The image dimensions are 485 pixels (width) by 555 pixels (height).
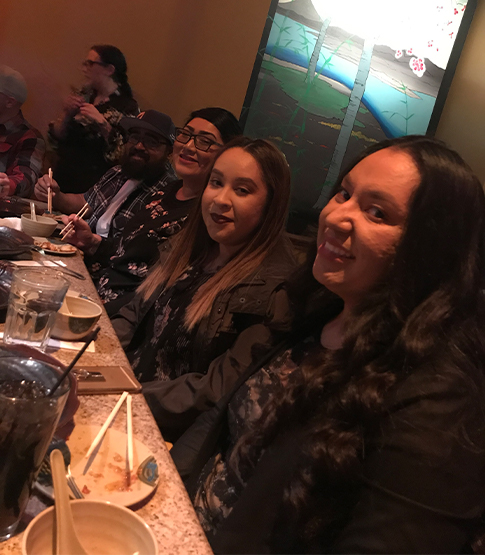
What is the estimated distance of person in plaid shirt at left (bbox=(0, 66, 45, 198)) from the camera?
321 centimetres

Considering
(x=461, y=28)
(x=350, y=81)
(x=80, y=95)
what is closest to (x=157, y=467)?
(x=80, y=95)

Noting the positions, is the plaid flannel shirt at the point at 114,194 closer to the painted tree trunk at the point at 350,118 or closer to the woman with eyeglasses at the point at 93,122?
the woman with eyeglasses at the point at 93,122

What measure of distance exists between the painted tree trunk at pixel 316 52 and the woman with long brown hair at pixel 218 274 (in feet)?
7.27

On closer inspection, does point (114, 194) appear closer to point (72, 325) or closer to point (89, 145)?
point (89, 145)

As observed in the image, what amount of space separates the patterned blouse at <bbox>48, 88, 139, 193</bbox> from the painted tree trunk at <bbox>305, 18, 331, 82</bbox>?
1.28m

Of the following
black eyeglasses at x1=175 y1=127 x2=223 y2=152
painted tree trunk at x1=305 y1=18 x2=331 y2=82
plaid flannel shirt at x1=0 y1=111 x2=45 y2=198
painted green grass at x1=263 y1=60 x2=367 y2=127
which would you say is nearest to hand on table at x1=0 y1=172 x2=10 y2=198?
plaid flannel shirt at x1=0 y1=111 x2=45 y2=198

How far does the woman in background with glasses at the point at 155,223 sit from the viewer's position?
2.13 meters

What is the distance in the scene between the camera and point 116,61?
11.3ft

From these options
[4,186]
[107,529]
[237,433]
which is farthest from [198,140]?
[107,529]

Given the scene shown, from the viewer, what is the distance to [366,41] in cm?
367

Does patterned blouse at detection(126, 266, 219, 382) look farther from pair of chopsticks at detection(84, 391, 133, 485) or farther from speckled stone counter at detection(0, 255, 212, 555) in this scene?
pair of chopsticks at detection(84, 391, 133, 485)

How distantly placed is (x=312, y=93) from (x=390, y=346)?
10.5ft

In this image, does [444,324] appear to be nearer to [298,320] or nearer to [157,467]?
[298,320]

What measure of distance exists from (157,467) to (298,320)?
0.54 metres
